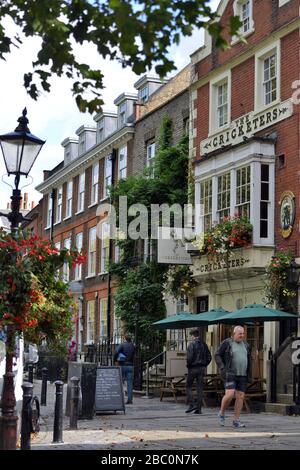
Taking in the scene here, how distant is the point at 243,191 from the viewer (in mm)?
22391

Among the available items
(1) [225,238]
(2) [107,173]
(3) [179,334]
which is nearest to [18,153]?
(1) [225,238]

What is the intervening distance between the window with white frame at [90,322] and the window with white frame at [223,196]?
1531cm

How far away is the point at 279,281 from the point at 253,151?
3676 millimetres

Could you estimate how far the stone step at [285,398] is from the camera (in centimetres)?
1805

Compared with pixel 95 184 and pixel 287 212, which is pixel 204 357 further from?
pixel 95 184

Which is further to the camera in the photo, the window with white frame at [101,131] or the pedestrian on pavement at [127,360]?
Result: the window with white frame at [101,131]

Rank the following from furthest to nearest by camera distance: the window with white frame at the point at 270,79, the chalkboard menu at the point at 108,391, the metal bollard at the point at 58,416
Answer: the window with white frame at the point at 270,79
the chalkboard menu at the point at 108,391
the metal bollard at the point at 58,416

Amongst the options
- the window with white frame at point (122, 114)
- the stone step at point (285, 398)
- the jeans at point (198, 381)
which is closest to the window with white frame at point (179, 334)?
the stone step at point (285, 398)

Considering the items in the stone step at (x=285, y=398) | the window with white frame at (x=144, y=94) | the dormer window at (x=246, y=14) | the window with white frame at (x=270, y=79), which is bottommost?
the stone step at (x=285, y=398)

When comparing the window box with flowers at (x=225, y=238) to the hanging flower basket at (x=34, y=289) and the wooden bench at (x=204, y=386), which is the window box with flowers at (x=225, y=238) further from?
the hanging flower basket at (x=34, y=289)

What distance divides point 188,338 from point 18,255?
16.0 meters

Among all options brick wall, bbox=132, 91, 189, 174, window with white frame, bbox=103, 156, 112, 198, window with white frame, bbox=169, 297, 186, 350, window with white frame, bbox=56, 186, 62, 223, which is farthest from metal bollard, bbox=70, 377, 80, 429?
window with white frame, bbox=56, 186, 62, 223

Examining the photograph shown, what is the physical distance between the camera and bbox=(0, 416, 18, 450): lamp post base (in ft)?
33.0
